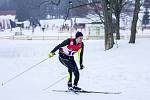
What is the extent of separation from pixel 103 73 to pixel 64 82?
8.61ft

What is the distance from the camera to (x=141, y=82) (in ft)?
43.2

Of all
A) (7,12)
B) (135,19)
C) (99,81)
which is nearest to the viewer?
(99,81)

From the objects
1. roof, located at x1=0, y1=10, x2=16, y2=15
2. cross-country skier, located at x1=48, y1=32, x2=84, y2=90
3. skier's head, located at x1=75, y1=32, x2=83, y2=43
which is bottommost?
cross-country skier, located at x1=48, y1=32, x2=84, y2=90

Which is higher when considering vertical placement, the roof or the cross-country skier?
the roof

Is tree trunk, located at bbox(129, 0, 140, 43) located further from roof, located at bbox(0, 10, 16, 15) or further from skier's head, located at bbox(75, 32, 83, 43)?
roof, located at bbox(0, 10, 16, 15)

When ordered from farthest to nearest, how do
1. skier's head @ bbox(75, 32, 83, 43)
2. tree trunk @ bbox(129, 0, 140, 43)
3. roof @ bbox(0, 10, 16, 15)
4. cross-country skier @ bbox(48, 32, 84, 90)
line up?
1. roof @ bbox(0, 10, 16, 15)
2. tree trunk @ bbox(129, 0, 140, 43)
3. cross-country skier @ bbox(48, 32, 84, 90)
4. skier's head @ bbox(75, 32, 83, 43)

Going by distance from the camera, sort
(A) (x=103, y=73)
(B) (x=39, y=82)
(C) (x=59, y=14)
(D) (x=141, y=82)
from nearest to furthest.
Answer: (D) (x=141, y=82)
(B) (x=39, y=82)
(A) (x=103, y=73)
(C) (x=59, y=14)

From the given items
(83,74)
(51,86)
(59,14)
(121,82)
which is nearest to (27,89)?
(51,86)

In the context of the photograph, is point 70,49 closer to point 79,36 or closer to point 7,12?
point 79,36

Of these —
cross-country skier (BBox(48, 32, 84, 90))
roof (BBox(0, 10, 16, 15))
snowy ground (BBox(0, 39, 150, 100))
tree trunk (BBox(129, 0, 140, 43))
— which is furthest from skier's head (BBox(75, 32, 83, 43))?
roof (BBox(0, 10, 16, 15))

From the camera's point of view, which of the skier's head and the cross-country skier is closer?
the skier's head

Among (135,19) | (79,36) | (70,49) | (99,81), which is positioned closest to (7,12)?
(135,19)

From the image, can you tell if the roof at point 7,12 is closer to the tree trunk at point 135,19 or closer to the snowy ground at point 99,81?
the tree trunk at point 135,19

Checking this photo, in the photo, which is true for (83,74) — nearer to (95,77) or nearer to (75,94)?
(95,77)
